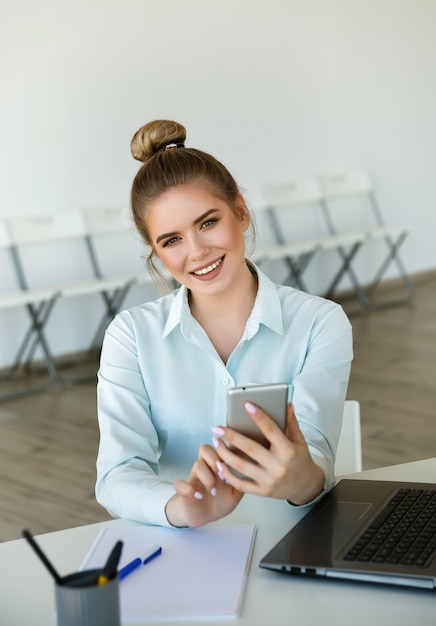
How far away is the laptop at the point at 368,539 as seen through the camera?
1115 mm

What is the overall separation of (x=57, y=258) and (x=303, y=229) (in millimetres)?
2034

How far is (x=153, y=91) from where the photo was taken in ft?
19.1

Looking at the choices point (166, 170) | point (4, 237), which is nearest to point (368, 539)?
point (166, 170)

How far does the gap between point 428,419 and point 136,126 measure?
275 centimetres

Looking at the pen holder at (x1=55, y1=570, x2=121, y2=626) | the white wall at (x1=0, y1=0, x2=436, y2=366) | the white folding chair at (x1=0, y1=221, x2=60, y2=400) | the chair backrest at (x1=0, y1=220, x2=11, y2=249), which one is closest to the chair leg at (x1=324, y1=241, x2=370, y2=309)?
the white wall at (x1=0, y1=0, x2=436, y2=366)

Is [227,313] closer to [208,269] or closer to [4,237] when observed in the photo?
[208,269]

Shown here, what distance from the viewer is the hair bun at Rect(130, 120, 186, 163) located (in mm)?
1755

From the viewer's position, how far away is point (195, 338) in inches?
68.8

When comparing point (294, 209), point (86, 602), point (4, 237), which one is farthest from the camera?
point (294, 209)

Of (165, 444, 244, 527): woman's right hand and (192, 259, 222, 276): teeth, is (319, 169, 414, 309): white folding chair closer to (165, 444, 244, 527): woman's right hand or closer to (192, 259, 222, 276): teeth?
(192, 259, 222, 276): teeth

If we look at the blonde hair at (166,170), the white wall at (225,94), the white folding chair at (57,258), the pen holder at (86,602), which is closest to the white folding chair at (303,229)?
the white wall at (225,94)

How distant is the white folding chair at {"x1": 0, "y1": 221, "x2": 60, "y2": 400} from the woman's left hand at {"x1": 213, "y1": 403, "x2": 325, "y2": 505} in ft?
11.7

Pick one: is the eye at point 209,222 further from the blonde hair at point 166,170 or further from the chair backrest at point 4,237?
the chair backrest at point 4,237

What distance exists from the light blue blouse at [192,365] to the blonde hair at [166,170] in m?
0.18
